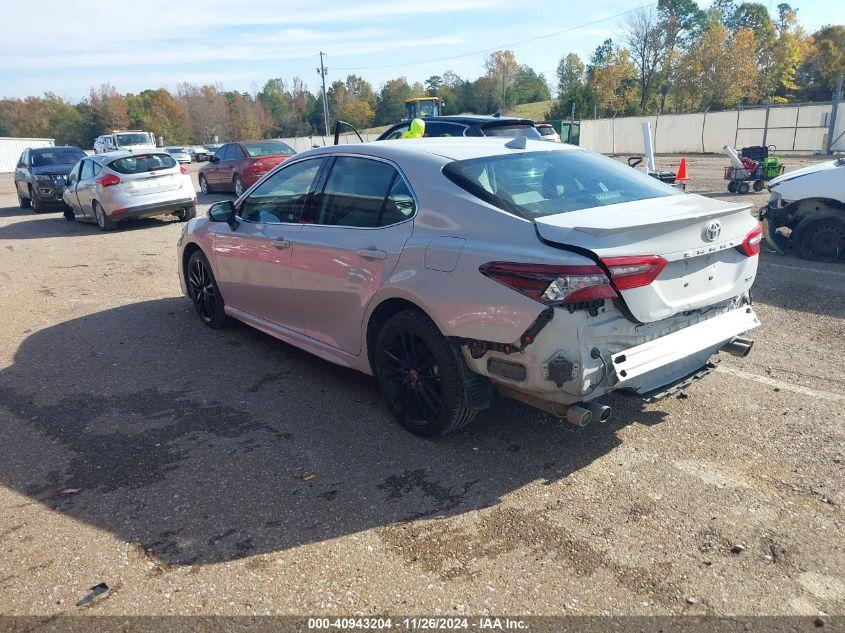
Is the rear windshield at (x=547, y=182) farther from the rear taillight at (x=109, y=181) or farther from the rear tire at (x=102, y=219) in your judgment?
the rear tire at (x=102, y=219)

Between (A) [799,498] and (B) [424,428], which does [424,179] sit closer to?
(B) [424,428]

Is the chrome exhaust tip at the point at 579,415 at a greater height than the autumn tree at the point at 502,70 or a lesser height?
lesser

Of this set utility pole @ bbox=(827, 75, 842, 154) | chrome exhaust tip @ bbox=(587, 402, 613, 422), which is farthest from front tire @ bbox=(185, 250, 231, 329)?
utility pole @ bbox=(827, 75, 842, 154)

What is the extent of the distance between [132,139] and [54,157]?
1726cm

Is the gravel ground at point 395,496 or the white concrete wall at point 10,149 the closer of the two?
the gravel ground at point 395,496

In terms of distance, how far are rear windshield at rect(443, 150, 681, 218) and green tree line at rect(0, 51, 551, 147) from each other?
76.1 meters

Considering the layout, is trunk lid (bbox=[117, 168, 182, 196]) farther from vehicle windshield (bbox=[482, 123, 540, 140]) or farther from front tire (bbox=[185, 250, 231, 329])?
front tire (bbox=[185, 250, 231, 329])

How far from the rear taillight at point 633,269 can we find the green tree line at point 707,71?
2197 inches

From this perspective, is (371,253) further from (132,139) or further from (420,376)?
(132,139)

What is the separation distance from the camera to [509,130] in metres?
10.2

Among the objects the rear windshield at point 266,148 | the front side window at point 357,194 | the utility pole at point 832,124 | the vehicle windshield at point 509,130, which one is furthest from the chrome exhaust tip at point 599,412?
the utility pole at point 832,124

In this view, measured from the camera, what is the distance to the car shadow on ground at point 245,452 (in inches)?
131

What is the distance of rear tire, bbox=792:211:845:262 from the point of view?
8203 mm

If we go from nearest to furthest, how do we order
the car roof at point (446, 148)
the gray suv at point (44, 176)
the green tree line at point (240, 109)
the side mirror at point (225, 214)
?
1. the car roof at point (446, 148)
2. the side mirror at point (225, 214)
3. the gray suv at point (44, 176)
4. the green tree line at point (240, 109)
